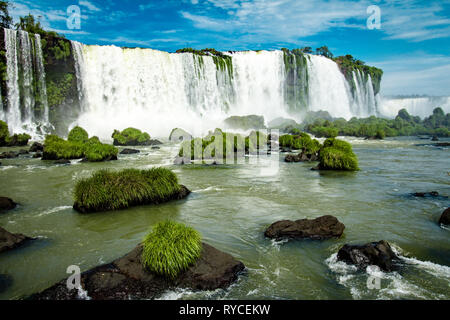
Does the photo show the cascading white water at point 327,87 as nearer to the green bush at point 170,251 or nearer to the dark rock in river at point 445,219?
the dark rock in river at point 445,219

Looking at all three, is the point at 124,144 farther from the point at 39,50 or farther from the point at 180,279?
the point at 180,279

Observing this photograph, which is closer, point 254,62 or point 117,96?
point 117,96

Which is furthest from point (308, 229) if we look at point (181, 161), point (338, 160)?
point (181, 161)

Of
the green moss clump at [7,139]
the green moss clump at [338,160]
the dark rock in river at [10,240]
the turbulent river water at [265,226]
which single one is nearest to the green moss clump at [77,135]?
the green moss clump at [7,139]

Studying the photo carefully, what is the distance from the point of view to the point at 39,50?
4662cm

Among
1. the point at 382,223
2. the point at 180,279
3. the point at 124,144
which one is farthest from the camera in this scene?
the point at 124,144

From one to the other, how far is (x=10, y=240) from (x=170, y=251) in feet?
15.4

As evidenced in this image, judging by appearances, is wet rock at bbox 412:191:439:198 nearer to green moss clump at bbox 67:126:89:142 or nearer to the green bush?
the green bush

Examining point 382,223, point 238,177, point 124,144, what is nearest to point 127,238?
point 382,223

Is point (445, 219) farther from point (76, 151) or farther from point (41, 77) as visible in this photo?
point (41, 77)

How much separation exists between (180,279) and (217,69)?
60009 millimetres

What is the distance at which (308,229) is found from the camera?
28.0 feet

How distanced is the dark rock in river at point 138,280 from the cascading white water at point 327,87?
79.8 meters

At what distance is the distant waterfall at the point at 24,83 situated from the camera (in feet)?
143
